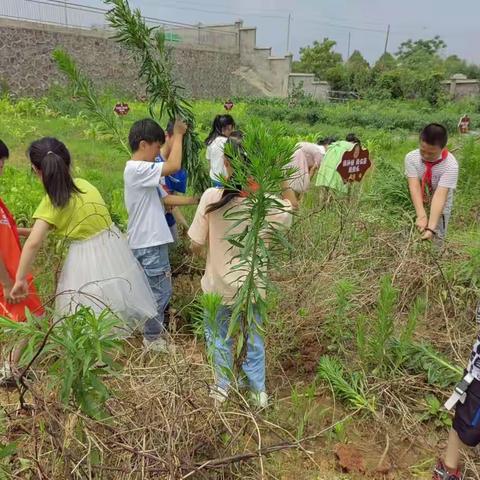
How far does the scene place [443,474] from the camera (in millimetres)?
1972

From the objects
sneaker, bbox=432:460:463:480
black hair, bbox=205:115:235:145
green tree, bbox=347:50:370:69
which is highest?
green tree, bbox=347:50:370:69

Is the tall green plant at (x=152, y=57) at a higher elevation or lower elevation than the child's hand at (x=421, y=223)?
higher

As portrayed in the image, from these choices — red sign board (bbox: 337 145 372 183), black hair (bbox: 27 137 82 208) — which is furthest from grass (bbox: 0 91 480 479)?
black hair (bbox: 27 137 82 208)

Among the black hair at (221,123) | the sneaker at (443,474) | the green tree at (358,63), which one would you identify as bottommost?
the sneaker at (443,474)

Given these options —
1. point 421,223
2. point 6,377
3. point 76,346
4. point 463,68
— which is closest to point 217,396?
point 76,346

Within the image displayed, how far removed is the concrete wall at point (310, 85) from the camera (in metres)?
26.4

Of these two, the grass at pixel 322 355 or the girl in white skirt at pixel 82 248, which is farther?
the girl in white skirt at pixel 82 248

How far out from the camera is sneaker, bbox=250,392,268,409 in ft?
7.48

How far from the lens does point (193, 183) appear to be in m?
3.04

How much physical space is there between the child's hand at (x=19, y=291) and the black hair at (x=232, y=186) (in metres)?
1.11

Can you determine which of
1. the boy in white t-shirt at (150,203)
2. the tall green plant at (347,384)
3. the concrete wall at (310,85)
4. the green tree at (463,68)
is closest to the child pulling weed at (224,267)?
the tall green plant at (347,384)

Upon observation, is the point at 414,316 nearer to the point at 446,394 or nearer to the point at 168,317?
the point at 446,394

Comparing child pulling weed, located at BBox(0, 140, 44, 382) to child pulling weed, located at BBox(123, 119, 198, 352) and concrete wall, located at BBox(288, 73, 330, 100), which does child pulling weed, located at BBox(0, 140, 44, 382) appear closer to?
child pulling weed, located at BBox(123, 119, 198, 352)

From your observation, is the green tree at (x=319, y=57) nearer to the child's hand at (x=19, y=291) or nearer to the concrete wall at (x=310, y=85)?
the concrete wall at (x=310, y=85)
